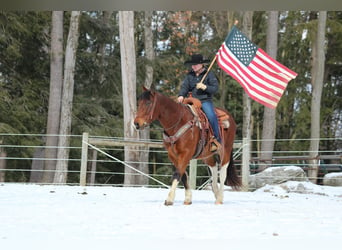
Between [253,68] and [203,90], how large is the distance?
4.97ft

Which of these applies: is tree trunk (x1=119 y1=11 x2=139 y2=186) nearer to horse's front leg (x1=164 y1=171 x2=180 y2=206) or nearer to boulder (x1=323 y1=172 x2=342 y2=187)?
boulder (x1=323 y1=172 x2=342 y2=187)

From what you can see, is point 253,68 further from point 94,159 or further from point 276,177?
point 94,159

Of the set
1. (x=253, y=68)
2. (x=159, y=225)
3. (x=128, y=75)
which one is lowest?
(x=159, y=225)

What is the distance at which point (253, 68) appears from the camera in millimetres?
8320

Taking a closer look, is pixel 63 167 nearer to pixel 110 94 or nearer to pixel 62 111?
pixel 62 111

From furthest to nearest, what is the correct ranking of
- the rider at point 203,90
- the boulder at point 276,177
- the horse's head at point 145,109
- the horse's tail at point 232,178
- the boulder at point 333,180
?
the boulder at point 333,180 < the boulder at point 276,177 < the horse's tail at point 232,178 < the rider at point 203,90 < the horse's head at point 145,109

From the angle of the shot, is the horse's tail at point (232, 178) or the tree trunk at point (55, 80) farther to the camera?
the tree trunk at point (55, 80)

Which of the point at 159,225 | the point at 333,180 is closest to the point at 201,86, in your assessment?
the point at 159,225

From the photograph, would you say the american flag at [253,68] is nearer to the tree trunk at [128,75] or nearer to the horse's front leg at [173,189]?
the horse's front leg at [173,189]

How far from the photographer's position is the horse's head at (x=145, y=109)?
633 cm

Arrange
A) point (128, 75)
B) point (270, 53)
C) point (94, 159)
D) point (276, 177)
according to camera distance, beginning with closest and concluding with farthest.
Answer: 1. point (276, 177)
2. point (128, 75)
3. point (270, 53)
4. point (94, 159)

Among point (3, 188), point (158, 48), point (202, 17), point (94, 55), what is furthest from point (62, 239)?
point (202, 17)

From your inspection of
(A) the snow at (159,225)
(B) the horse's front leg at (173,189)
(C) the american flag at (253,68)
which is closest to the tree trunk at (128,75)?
(C) the american flag at (253,68)

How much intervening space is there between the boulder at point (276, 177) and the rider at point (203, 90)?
228 inches
